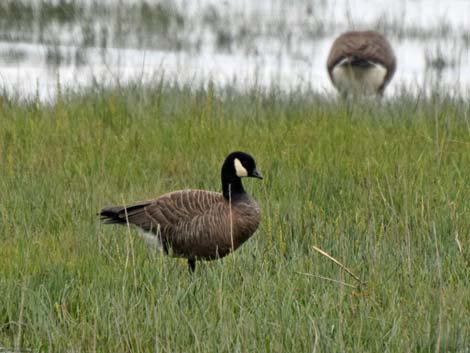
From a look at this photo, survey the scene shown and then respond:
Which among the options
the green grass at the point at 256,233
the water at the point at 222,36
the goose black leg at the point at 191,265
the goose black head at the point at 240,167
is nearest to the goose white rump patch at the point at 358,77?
the water at the point at 222,36

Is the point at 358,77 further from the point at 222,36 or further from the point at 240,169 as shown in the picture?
the point at 240,169

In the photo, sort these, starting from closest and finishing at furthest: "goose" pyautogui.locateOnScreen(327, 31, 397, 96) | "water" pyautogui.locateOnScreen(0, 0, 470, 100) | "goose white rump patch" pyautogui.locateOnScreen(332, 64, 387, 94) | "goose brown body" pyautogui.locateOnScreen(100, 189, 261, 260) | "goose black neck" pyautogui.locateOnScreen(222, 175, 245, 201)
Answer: "goose brown body" pyautogui.locateOnScreen(100, 189, 261, 260) → "goose black neck" pyautogui.locateOnScreen(222, 175, 245, 201) → "goose white rump patch" pyautogui.locateOnScreen(332, 64, 387, 94) → "goose" pyautogui.locateOnScreen(327, 31, 397, 96) → "water" pyautogui.locateOnScreen(0, 0, 470, 100)

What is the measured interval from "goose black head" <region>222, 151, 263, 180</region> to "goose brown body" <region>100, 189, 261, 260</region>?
15 centimetres

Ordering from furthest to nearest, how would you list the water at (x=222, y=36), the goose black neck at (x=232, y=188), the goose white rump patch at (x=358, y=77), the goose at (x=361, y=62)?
1. the water at (x=222, y=36)
2. the goose at (x=361, y=62)
3. the goose white rump patch at (x=358, y=77)
4. the goose black neck at (x=232, y=188)

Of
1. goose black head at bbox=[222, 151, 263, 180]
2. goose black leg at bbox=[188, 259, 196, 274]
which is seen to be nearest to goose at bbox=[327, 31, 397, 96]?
goose black head at bbox=[222, 151, 263, 180]

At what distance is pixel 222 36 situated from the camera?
15.5m

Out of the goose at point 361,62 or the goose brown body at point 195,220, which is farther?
the goose at point 361,62

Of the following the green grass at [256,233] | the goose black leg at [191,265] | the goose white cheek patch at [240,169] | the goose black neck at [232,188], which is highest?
the goose white cheek patch at [240,169]

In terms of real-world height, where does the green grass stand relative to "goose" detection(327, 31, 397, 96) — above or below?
below

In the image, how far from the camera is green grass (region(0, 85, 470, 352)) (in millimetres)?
4641

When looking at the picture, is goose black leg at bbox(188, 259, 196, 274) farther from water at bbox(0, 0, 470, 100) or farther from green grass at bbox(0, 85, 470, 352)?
water at bbox(0, 0, 470, 100)

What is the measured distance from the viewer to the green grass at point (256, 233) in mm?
4641

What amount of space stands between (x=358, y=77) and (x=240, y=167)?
606 cm

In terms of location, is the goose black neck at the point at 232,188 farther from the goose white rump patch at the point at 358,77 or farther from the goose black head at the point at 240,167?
the goose white rump patch at the point at 358,77
